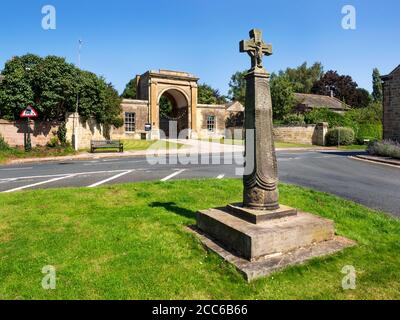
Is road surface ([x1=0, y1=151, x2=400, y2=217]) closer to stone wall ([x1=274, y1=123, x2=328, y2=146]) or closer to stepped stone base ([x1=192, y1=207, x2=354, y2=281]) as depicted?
stepped stone base ([x1=192, y1=207, x2=354, y2=281])

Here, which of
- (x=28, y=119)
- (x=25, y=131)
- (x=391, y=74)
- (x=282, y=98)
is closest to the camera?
(x=391, y=74)

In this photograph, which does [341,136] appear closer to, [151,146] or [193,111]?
[193,111]

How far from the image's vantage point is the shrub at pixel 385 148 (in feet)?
60.1

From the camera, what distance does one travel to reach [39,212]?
6.32 metres

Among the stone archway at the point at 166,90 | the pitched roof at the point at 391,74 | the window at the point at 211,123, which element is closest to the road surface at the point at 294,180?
the pitched roof at the point at 391,74

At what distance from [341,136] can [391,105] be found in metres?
13.2

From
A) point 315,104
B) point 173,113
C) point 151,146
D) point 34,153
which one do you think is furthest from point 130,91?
point 34,153

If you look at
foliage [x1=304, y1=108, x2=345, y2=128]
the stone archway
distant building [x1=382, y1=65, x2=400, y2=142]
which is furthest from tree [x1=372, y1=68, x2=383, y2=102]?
distant building [x1=382, y1=65, x2=400, y2=142]

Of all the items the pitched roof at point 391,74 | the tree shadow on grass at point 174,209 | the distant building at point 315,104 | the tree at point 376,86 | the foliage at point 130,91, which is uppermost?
the tree at point 376,86

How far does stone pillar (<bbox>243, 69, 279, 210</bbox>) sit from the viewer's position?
4.84m

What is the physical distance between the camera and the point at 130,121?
126ft

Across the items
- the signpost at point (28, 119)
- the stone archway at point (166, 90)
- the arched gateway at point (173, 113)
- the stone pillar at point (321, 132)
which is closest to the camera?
the signpost at point (28, 119)

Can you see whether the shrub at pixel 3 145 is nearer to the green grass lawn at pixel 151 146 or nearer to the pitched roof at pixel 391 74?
the green grass lawn at pixel 151 146

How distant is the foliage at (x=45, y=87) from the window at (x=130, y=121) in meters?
11.5
